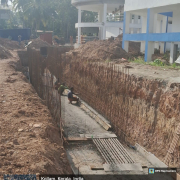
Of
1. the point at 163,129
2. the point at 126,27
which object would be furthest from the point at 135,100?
the point at 126,27

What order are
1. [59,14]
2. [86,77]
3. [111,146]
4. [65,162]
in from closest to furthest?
[65,162] → [111,146] → [86,77] → [59,14]

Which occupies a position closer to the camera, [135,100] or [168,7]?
[135,100]

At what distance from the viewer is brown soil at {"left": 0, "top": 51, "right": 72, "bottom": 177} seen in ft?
14.1

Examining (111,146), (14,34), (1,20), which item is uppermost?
(1,20)

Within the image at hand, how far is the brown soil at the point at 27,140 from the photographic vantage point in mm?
4301

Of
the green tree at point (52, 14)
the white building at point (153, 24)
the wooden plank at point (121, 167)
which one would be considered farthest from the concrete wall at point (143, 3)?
the green tree at point (52, 14)

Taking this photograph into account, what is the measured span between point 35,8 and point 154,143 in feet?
126

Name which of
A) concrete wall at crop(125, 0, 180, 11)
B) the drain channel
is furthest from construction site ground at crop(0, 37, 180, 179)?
concrete wall at crop(125, 0, 180, 11)

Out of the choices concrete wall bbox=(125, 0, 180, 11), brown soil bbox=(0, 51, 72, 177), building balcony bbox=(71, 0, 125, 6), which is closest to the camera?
brown soil bbox=(0, 51, 72, 177)

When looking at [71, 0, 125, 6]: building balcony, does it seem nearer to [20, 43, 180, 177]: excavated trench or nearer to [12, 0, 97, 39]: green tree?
[12, 0, 97, 39]: green tree

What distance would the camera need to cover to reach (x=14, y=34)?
1480 inches

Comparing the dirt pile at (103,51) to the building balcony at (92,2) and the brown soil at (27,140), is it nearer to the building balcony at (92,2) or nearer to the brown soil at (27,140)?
the building balcony at (92,2)

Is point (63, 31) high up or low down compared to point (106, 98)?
up

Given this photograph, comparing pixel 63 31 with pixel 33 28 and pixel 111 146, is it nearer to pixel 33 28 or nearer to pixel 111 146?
pixel 33 28
